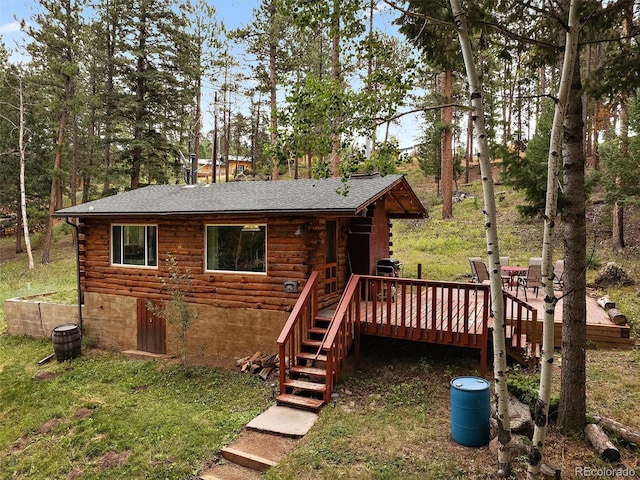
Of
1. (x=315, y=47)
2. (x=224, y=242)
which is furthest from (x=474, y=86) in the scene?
(x=315, y=47)

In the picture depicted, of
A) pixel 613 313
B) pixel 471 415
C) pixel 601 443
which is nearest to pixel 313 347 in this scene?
pixel 471 415

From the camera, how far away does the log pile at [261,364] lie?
24.9 ft

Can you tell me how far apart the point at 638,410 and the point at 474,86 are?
15.2ft

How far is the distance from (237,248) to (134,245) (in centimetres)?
283

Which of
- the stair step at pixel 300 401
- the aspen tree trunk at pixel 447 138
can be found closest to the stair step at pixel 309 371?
the stair step at pixel 300 401

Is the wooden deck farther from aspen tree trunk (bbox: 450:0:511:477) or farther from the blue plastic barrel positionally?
aspen tree trunk (bbox: 450:0:511:477)

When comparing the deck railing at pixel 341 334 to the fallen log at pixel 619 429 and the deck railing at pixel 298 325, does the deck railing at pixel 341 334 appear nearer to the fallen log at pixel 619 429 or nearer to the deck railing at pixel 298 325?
the deck railing at pixel 298 325

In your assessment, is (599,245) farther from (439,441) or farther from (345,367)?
(439,441)

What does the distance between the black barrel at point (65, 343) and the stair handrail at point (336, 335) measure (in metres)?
6.25

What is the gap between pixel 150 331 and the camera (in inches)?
374

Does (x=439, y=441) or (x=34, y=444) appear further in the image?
(x=34, y=444)

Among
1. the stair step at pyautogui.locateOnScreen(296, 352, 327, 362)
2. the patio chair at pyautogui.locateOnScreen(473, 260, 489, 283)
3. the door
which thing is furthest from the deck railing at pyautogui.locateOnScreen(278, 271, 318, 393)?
the patio chair at pyautogui.locateOnScreen(473, 260, 489, 283)

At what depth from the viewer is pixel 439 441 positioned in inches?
192

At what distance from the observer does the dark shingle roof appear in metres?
7.46
